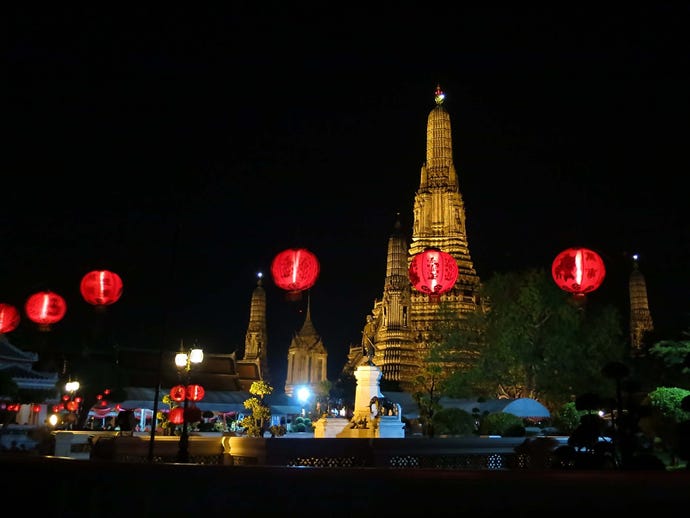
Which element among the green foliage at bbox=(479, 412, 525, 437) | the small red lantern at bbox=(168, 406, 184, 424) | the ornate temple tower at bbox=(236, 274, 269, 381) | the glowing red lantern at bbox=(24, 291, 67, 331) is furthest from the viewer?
the ornate temple tower at bbox=(236, 274, 269, 381)

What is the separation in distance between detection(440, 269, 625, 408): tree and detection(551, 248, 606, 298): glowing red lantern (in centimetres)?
1852

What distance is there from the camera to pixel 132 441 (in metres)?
16.2

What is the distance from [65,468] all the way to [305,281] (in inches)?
476

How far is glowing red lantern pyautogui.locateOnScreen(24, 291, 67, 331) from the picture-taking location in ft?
69.5

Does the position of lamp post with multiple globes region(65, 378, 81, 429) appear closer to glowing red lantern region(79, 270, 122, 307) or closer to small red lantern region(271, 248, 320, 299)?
glowing red lantern region(79, 270, 122, 307)

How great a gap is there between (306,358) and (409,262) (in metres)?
33.1

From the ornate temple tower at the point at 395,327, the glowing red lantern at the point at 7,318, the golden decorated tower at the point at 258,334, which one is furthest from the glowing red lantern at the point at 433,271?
the golden decorated tower at the point at 258,334

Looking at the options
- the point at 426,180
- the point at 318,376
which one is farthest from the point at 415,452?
the point at 318,376

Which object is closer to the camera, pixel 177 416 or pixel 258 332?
pixel 177 416

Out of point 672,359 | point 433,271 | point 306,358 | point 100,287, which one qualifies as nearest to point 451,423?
point 433,271

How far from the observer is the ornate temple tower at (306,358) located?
285 ft

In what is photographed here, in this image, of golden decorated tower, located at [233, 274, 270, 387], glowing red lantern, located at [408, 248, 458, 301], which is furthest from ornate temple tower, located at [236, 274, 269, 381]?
glowing red lantern, located at [408, 248, 458, 301]

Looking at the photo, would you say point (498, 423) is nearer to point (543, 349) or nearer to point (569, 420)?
point (569, 420)

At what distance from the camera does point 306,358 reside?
3450 inches
